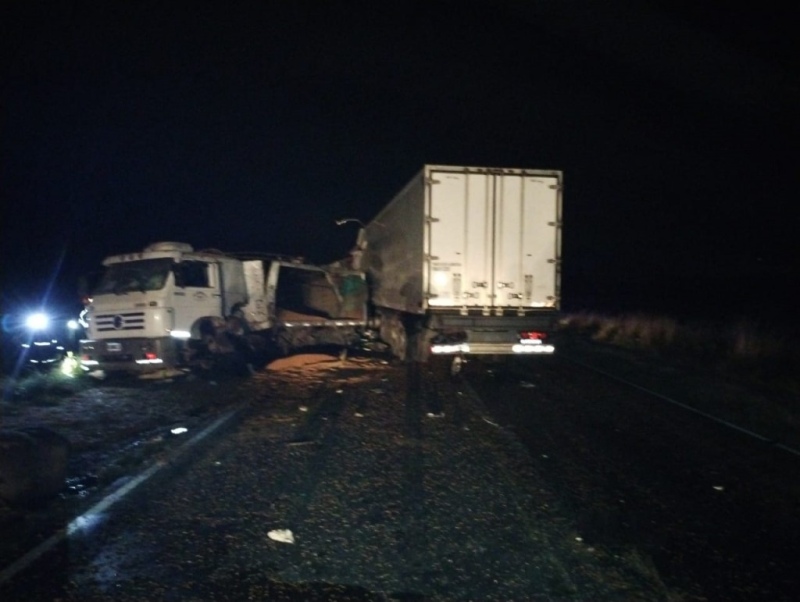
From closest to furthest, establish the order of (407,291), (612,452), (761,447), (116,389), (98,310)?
(612,452), (761,447), (116,389), (98,310), (407,291)

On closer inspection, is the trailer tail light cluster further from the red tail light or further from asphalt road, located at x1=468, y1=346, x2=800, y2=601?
asphalt road, located at x1=468, y1=346, x2=800, y2=601

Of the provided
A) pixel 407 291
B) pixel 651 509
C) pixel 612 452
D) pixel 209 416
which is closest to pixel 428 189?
pixel 407 291

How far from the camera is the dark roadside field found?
5.66 m

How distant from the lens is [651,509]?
25.2ft

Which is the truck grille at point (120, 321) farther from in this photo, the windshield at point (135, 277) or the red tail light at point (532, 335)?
the red tail light at point (532, 335)

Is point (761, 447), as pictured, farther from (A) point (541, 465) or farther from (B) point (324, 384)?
(B) point (324, 384)

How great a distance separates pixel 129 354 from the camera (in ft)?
55.9

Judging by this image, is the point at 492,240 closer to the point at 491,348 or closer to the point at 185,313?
the point at 491,348

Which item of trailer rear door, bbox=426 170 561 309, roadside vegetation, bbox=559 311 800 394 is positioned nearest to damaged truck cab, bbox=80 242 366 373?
trailer rear door, bbox=426 170 561 309

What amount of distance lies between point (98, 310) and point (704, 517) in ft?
45.3

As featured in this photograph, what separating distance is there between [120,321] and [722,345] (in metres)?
17.9

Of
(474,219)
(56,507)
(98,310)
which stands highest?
(474,219)

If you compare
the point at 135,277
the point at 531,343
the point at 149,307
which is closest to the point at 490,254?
the point at 531,343

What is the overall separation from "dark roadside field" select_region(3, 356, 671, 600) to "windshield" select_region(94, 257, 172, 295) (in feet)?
18.0
